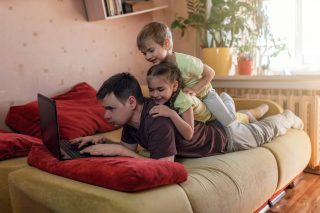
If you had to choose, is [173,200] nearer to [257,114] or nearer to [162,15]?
[257,114]

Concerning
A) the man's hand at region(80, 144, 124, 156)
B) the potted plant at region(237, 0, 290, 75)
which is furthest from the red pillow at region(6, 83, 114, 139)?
the potted plant at region(237, 0, 290, 75)

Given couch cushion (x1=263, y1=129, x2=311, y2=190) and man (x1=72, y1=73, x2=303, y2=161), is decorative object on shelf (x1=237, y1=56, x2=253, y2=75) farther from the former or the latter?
man (x1=72, y1=73, x2=303, y2=161)

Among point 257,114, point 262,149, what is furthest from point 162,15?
point 262,149

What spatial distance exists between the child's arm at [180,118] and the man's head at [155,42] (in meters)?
0.38

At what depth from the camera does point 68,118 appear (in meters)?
2.26

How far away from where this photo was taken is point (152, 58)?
6.24 feet

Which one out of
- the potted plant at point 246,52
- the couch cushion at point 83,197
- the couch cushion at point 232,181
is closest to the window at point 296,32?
the potted plant at point 246,52

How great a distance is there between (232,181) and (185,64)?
2.28ft

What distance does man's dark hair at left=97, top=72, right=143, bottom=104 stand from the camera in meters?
1.57

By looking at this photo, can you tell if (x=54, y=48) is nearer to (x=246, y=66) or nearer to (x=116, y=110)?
(x=116, y=110)

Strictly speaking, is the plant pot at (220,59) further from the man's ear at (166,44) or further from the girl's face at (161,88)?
the girl's face at (161,88)

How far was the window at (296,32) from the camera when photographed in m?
3.08

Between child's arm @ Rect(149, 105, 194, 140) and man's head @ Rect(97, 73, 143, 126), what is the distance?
11 cm

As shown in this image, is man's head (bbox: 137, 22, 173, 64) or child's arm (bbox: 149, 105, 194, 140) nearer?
child's arm (bbox: 149, 105, 194, 140)
